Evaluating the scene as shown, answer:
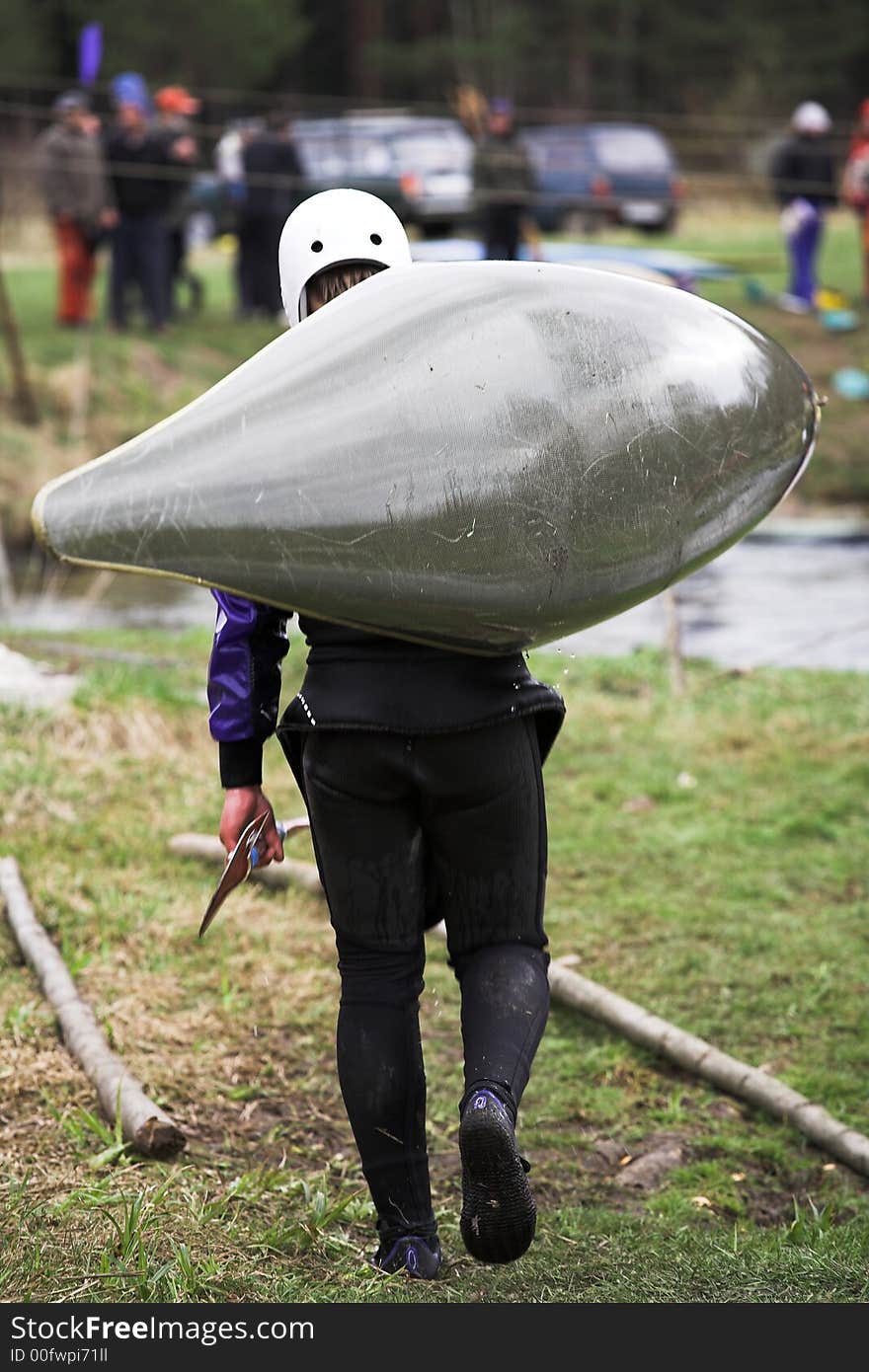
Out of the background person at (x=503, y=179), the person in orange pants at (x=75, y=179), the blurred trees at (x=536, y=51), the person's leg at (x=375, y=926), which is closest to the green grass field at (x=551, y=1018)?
the person's leg at (x=375, y=926)

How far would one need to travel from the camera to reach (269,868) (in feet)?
16.9

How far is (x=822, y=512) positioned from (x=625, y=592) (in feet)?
37.6

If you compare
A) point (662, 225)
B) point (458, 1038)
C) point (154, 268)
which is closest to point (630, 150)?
point (662, 225)

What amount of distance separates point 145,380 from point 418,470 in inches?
501

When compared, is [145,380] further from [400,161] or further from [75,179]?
[400,161]

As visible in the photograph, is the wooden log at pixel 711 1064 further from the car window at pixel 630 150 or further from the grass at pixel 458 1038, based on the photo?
the car window at pixel 630 150

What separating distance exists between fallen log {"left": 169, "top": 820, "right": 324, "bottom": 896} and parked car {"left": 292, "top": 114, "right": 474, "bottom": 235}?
54.4 ft

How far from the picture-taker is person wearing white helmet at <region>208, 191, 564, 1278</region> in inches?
108

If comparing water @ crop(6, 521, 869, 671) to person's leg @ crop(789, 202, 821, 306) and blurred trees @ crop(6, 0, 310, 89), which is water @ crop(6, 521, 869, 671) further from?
blurred trees @ crop(6, 0, 310, 89)

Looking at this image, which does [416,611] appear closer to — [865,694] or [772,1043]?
[772,1043]

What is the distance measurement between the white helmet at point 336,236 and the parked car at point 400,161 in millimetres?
18448

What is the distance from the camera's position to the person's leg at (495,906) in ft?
8.93

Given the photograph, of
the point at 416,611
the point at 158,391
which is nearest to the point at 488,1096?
the point at 416,611
